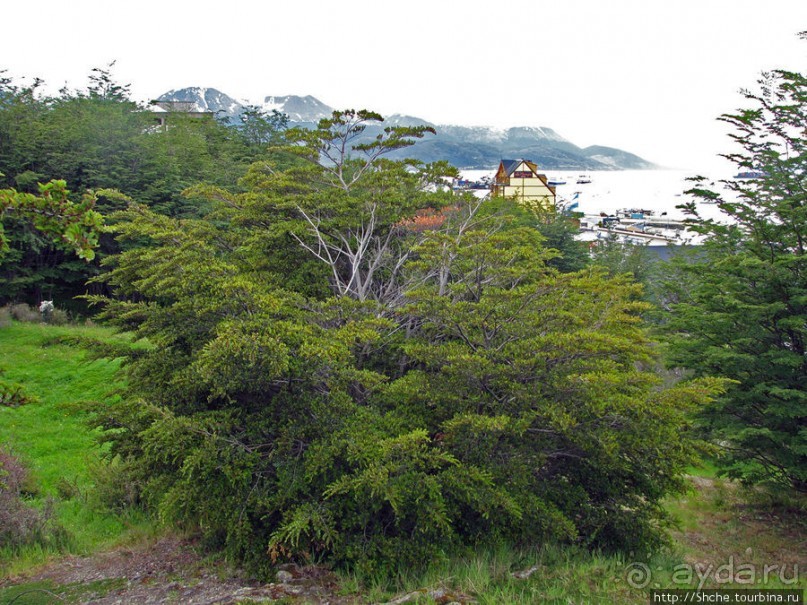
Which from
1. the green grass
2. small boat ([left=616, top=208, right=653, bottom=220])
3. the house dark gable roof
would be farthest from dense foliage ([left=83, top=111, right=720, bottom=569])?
small boat ([left=616, top=208, right=653, bottom=220])

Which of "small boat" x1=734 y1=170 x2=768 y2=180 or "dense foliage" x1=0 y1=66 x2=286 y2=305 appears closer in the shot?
"small boat" x1=734 y1=170 x2=768 y2=180

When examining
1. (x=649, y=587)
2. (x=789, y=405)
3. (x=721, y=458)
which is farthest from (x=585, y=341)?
(x=721, y=458)

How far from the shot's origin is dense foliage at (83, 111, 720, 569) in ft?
20.2

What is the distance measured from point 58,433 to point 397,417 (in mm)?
9882

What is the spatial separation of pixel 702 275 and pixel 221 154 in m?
28.0

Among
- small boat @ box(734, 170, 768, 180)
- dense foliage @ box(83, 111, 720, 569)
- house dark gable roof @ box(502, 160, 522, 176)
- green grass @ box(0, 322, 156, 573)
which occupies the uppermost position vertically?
house dark gable roof @ box(502, 160, 522, 176)

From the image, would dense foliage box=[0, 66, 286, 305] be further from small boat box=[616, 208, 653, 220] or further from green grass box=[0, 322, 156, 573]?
small boat box=[616, 208, 653, 220]

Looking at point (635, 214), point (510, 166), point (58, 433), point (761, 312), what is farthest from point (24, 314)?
point (635, 214)

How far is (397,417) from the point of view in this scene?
7090 mm

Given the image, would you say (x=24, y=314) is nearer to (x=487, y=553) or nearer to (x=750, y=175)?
(x=487, y=553)

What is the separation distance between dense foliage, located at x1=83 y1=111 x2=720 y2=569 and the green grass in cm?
93

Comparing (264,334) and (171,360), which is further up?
(264,334)

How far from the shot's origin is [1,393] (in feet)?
14.6

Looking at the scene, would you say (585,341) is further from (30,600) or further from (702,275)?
→ (30,600)
